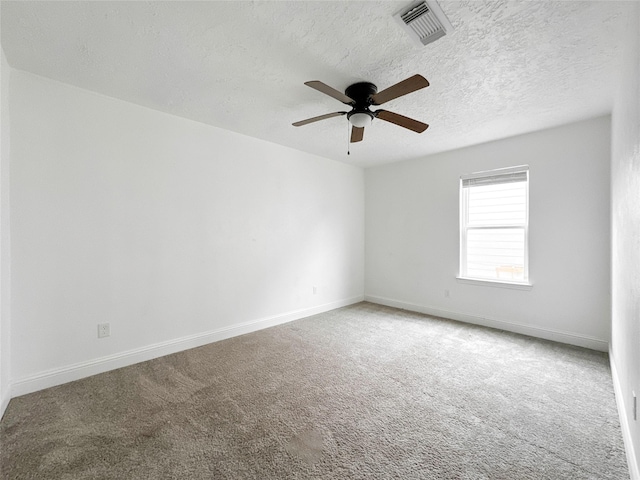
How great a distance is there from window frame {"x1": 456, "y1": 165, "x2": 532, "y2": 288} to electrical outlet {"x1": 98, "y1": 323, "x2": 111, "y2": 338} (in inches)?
165

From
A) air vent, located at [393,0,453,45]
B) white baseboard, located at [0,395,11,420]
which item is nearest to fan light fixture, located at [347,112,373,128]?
air vent, located at [393,0,453,45]

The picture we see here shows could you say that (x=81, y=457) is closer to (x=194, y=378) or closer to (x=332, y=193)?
(x=194, y=378)

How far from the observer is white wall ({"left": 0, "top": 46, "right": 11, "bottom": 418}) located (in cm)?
199

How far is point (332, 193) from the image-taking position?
189 inches

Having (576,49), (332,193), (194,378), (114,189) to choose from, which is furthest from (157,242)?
(576,49)

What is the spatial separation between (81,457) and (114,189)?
6.73 feet

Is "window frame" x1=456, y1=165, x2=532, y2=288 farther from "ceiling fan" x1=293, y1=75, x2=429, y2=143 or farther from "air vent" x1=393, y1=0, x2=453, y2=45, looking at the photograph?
"air vent" x1=393, y1=0, x2=453, y2=45

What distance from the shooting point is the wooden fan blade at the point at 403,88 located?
183 centimetres

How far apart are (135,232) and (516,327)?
14.7 feet

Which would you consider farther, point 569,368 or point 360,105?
point 569,368

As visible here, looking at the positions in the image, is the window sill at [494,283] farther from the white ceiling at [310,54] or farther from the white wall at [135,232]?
the white wall at [135,232]

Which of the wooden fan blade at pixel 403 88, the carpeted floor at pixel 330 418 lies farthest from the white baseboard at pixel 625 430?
the wooden fan blade at pixel 403 88

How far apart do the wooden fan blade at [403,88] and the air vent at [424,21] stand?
236 mm

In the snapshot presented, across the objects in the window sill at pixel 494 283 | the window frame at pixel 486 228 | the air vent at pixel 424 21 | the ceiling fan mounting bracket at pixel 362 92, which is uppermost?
the air vent at pixel 424 21
